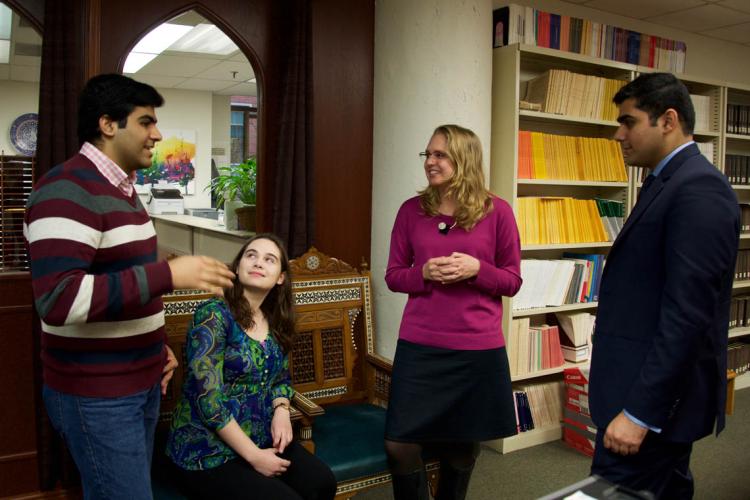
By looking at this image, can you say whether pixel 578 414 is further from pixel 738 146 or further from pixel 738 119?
pixel 738 146

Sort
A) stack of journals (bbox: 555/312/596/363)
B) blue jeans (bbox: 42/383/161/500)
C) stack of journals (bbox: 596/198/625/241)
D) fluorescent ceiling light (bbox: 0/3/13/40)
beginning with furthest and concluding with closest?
1. fluorescent ceiling light (bbox: 0/3/13/40)
2. stack of journals (bbox: 596/198/625/241)
3. stack of journals (bbox: 555/312/596/363)
4. blue jeans (bbox: 42/383/161/500)

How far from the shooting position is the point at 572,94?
154 inches

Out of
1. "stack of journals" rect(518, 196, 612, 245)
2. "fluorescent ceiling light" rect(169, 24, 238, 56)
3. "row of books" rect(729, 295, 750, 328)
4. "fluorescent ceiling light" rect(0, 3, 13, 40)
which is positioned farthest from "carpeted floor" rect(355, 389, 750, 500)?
"fluorescent ceiling light" rect(0, 3, 13, 40)

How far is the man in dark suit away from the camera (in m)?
1.53

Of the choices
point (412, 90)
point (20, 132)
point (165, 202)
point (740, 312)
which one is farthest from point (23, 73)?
point (740, 312)

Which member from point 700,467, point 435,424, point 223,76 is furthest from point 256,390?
point 223,76

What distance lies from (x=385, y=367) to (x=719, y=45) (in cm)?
431

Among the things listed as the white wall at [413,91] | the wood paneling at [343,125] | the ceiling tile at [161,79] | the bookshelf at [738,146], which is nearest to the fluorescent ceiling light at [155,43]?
the ceiling tile at [161,79]

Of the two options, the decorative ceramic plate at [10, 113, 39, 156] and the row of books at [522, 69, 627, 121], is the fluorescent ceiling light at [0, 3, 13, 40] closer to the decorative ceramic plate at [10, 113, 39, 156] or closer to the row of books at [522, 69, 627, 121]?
the decorative ceramic plate at [10, 113, 39, 156]

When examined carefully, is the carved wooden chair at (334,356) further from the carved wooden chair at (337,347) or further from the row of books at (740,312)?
the row of books at (740,312)

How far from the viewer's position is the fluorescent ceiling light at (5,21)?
5402 millimetres

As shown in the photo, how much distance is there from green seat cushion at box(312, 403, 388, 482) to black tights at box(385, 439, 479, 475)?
0.10 meters

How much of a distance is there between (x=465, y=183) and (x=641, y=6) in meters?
2.92

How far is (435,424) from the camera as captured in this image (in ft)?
7.70
